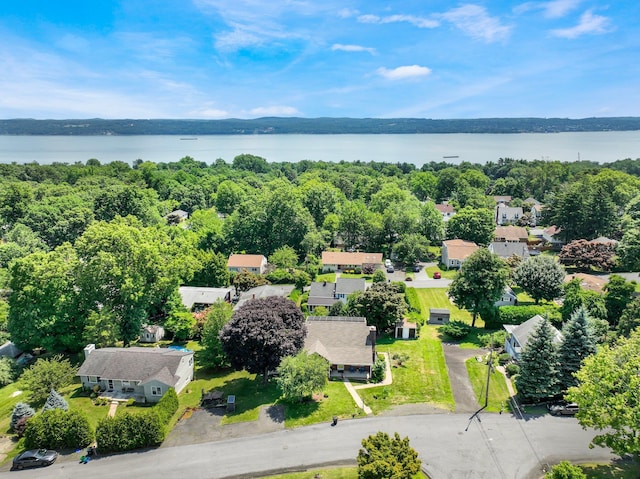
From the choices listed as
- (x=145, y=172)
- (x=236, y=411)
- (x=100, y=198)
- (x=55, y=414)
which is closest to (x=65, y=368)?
(x=55, y=414)

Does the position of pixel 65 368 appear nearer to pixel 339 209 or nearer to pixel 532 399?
pixel 532 399

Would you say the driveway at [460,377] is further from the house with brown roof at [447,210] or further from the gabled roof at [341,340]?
the house with brown roof at [447,210]

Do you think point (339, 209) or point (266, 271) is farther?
point (339, 209)

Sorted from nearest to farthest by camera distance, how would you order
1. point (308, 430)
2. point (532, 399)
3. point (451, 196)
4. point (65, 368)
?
point (308, 430), point (532, 399), point (65, 368), point (451, 196)

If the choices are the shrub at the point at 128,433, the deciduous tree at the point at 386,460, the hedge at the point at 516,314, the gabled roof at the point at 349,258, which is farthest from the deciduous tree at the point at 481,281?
the shrub at the point at 128,433

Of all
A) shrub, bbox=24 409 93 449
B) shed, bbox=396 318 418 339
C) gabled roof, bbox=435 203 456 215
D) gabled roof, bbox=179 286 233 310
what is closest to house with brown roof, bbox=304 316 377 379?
shed, bbox=396 318 418 339

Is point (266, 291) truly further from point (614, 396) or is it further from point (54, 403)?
point (614, 396)

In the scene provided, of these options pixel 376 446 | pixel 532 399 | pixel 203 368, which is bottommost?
pixel 203 368
